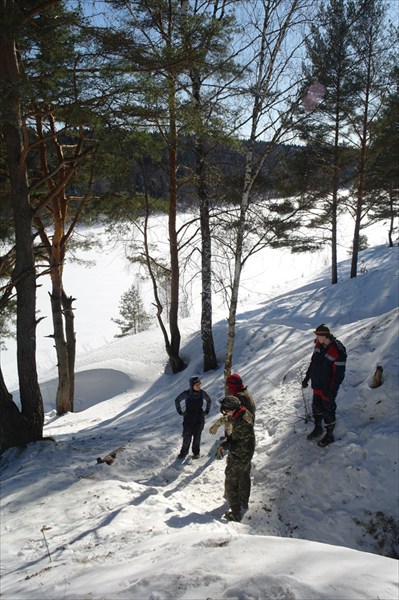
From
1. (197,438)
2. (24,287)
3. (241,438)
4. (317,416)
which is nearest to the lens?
(241,438)

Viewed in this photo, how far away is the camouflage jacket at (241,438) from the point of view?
4.88 meters

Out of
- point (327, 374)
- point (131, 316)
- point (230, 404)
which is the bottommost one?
point (131, 316)

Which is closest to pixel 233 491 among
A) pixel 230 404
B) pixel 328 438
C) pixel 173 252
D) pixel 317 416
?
pixel 230 404

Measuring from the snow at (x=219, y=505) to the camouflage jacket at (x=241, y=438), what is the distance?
74cm

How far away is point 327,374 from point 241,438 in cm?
153

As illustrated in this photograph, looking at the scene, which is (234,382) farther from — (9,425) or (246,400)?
(9,425)

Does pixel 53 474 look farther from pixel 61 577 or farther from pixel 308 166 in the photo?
pixel 308 166

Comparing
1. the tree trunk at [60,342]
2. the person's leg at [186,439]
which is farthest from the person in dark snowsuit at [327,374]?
the tree trunk at [60,342]

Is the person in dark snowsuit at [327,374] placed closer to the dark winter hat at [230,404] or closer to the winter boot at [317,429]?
the winter boot at [317,429]

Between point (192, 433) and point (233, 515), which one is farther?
point (192, 433)

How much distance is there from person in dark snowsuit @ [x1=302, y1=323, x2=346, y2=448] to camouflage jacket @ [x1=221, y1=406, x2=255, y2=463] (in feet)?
4.04

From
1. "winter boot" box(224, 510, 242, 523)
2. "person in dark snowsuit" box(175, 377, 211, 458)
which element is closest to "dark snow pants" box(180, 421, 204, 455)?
"person in dark snowsuit" box(175, 377, 211, 458)

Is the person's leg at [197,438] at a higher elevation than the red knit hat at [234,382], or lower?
lower

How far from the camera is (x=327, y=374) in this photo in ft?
17.6
